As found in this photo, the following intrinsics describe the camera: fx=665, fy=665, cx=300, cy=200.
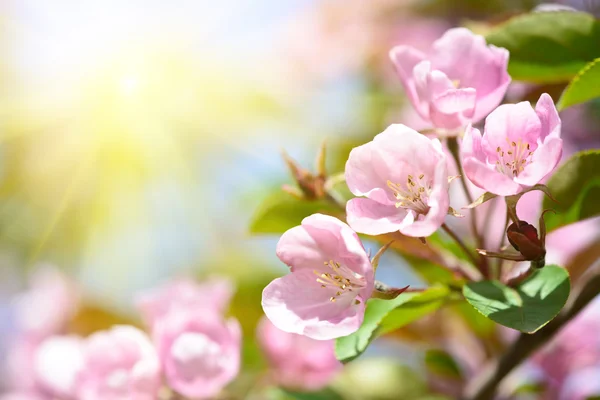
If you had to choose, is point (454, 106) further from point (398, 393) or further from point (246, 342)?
point (246, 342)

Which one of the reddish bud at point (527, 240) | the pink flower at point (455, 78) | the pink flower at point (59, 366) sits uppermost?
the pink flower at point (455, 78)

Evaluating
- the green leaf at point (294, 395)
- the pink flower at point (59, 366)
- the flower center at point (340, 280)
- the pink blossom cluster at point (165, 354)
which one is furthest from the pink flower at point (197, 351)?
the flower center at point (340, 280)

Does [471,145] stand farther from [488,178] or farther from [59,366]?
[59,366]

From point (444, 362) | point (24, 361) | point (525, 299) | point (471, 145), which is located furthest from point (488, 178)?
point (24, 361)

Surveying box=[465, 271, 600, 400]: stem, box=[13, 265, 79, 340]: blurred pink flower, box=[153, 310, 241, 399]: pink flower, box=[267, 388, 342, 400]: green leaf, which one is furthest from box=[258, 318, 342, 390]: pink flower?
box=[13, 265, 79, 340]: blurred pink flower

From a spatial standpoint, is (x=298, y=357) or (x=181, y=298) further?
(x=298, y=357)

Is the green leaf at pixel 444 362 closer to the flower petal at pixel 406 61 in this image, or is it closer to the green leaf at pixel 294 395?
the green leaf at pixel 294 395

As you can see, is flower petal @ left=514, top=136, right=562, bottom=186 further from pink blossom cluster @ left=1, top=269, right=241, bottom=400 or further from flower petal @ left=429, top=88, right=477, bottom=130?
pink blossom cluster @ left=1, top=269, right=241, bottom=400

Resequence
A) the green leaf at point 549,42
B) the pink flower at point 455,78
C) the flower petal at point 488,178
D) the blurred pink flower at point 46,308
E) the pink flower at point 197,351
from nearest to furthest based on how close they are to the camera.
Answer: the flower petal at point 488,178 → the pink flower at point 455,78 → the green leaf at point 549,42 → the pink flower at point 197,351 → the blurred pink flower at point 46,308
